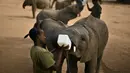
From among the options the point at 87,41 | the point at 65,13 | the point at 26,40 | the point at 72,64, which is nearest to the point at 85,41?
the point at 87,41

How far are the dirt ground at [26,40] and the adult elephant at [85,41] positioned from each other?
150cm

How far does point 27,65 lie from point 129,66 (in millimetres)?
2158

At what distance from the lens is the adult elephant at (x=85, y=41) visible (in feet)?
15.8

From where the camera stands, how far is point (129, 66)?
7.41m

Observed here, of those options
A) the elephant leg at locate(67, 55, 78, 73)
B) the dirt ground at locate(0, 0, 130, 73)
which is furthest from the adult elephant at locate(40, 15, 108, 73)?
the dirt ground at locate(0, 0, 130, 73)

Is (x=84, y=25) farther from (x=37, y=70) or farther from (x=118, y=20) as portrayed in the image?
(x=118, y=20)

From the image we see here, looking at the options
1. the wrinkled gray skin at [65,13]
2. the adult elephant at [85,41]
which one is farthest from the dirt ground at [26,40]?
the adult elephant at [85,41]

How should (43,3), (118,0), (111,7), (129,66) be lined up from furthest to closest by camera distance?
(118,0), (111,7), (43,3), (129,66)

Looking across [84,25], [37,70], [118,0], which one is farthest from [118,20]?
[37,70]

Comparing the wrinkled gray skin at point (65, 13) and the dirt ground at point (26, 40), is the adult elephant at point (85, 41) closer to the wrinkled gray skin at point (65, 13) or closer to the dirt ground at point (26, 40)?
the dirt ground at point (26, 40)

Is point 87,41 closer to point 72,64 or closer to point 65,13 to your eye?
point 72,64

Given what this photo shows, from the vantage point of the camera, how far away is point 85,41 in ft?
16.4

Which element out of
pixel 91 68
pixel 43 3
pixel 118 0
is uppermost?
pixel 91 68

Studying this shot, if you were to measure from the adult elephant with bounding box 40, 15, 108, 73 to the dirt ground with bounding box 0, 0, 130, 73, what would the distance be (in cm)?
150
